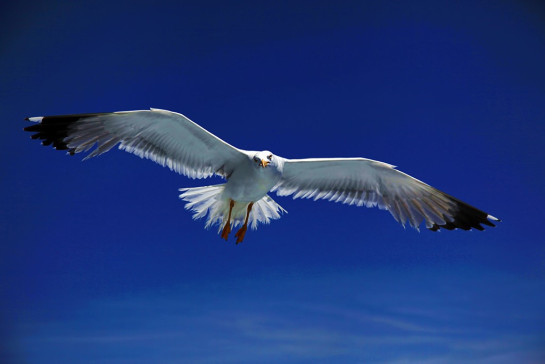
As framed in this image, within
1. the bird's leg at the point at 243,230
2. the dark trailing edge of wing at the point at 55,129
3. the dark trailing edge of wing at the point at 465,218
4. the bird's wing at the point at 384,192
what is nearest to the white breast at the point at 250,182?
the bird's leg at the point at 243,230

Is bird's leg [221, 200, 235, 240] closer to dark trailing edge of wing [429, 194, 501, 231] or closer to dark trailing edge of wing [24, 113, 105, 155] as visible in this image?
dark trailing edge of wing [24, 113, 105, 155]

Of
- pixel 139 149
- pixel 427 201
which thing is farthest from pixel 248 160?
pixel 427 201

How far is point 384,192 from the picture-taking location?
572 centimetres

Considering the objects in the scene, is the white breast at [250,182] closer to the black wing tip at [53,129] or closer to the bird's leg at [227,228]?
the bird's leg at [227,228]

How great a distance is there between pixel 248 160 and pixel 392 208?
6.36 feet

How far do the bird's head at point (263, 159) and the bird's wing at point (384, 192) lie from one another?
24.9 inches

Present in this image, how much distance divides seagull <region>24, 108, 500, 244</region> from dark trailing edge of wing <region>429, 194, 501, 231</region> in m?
0.01

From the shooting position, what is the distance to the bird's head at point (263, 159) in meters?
4.63

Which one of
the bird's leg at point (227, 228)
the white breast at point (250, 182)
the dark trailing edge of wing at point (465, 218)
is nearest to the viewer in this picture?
the white breast at point (250, 182)

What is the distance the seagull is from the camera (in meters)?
4.71

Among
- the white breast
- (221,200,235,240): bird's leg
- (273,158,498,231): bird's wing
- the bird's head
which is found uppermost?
(273,158,498,231): bird's wing

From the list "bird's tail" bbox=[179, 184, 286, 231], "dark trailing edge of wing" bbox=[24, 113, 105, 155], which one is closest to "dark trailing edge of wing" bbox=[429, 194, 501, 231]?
"bird's tail" bbox=[179, 184, 286, 231]

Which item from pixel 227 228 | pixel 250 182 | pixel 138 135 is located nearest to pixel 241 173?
pixel 250 182

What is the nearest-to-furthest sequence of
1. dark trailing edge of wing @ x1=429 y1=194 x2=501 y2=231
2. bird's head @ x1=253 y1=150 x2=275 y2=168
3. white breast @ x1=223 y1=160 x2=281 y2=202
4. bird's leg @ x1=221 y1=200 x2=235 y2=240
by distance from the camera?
bird's head @ x1=253 y1=150 x2=275 y2=168
white breast @ x1=223 y1=160 x2=281 y2=202
bird's leg @ x1=221 y1=200 x2=235 y2=240
dark trailing edge of wing @ x1=429 y1=194 x2=501 y2=231
